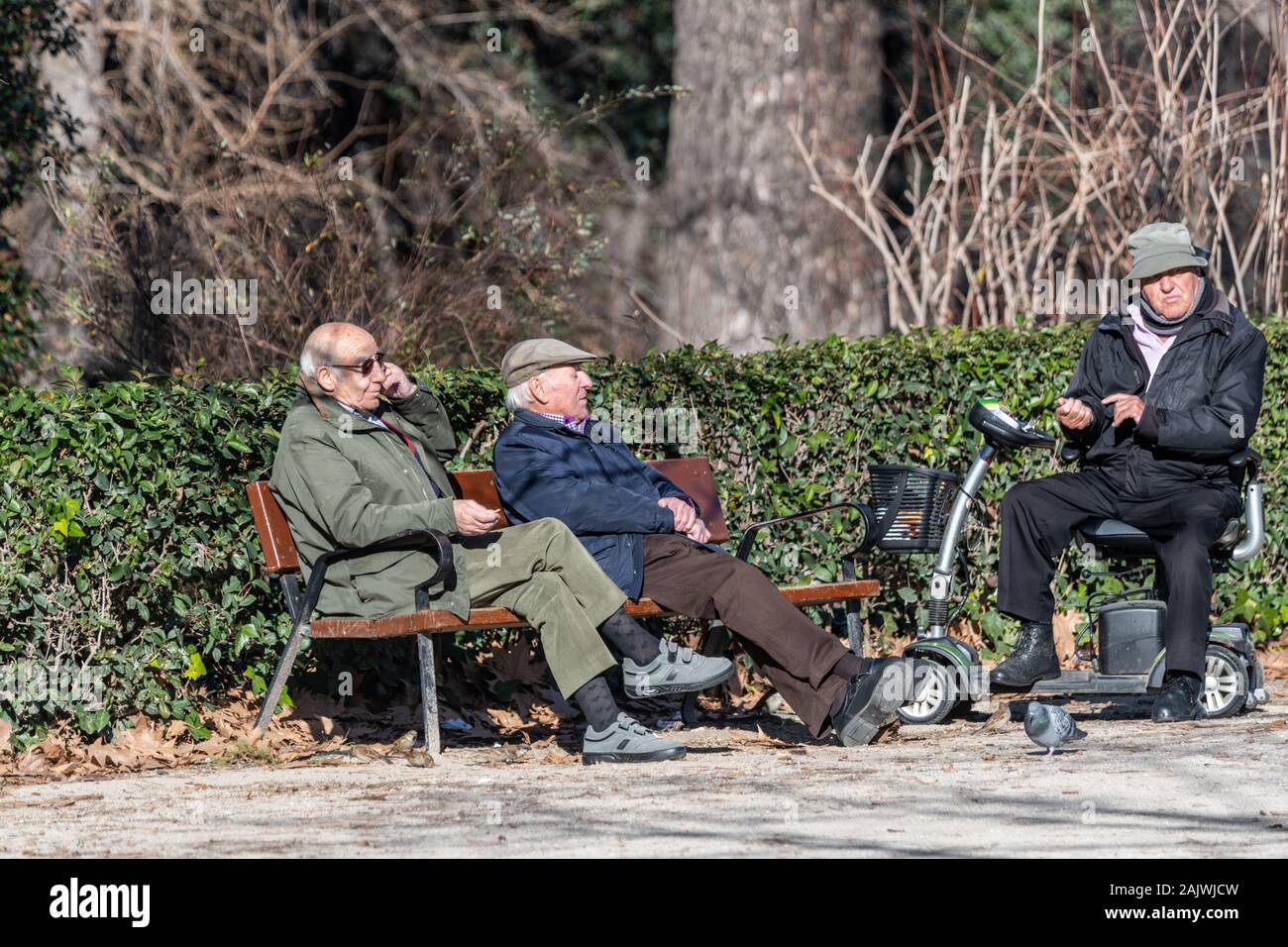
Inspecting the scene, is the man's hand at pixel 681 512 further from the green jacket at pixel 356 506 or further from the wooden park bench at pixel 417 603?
the green jacket at pixel 356 506

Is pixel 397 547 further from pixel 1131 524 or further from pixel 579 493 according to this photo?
pixel 1131 524

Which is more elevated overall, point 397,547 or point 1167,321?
point 1167,321

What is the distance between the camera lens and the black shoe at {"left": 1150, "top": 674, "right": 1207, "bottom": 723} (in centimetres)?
650

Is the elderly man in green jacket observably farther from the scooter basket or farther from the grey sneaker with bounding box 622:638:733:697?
the scooter basket

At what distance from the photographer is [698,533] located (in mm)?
6516

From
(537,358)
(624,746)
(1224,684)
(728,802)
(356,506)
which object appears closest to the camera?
(728,802)

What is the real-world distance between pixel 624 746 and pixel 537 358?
141 centimetres

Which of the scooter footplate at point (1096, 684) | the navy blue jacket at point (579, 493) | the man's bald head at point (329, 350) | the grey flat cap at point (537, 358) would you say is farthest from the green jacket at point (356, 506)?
the scooter footplate at point (1096, 684)

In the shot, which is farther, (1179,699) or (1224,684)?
(1224,684)

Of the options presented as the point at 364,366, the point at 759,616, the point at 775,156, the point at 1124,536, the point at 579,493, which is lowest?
the point at 759,616

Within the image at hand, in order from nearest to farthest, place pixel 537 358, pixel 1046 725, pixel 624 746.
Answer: pixel 1046 725 < pixel 624 746 < pixel 537 358

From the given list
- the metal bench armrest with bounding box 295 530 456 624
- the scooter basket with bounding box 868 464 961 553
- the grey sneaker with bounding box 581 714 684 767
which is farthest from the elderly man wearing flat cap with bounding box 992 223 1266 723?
the metal bench armrest with bounding box 295 530 456 624

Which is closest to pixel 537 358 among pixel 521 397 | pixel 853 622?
pixel 521 397
